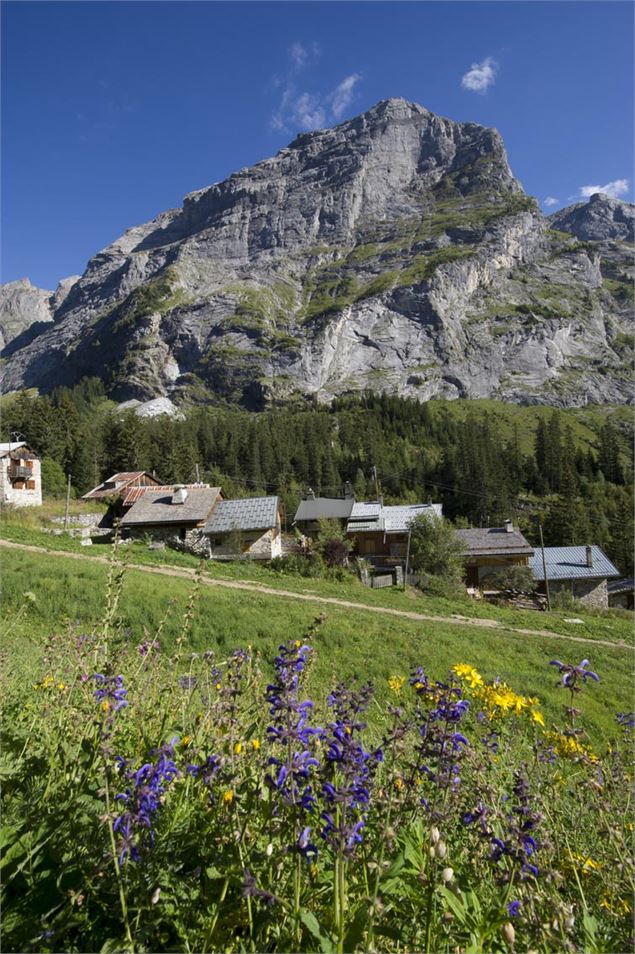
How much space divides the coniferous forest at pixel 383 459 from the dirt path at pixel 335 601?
44485 mm

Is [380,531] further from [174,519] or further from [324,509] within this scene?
[174,519]

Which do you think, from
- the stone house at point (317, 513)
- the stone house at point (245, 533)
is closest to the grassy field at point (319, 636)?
the stone house at point (245, 533)

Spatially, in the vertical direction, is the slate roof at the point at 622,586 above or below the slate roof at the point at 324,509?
below

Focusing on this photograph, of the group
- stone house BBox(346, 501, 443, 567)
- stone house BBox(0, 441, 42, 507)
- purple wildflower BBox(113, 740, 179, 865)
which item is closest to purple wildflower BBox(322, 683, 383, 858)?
purple wildflower BBox(113, 740, 179, 865)

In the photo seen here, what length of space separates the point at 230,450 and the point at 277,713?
121 metres

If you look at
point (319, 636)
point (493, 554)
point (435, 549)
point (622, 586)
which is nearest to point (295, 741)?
point (319, 636)

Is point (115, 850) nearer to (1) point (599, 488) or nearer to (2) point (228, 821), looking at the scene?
(2) point (228, 821)

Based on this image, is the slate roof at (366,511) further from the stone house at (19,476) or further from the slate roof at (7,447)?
the slate roof at (7,447)

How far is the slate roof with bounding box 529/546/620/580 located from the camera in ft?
174

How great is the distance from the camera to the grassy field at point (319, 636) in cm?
1348

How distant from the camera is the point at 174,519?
1725 inches

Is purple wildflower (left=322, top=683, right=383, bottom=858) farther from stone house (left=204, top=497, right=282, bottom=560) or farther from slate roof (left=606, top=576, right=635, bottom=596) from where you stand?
slate roof (left=606, top=576, right=635, bottom=596)

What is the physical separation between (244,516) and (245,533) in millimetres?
2072

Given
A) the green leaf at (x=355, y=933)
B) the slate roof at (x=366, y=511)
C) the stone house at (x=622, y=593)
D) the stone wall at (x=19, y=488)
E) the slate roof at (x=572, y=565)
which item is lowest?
the stone house at (x=622, y=593)
